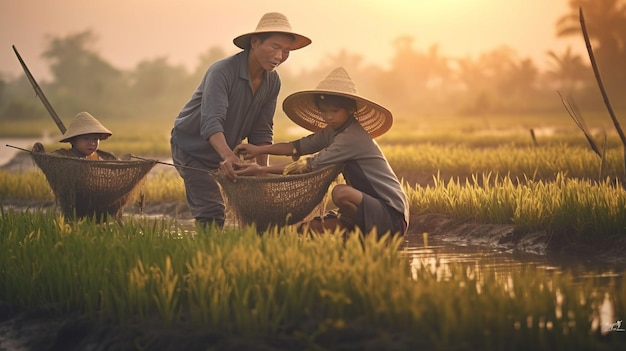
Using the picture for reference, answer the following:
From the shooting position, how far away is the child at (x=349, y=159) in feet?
17.2

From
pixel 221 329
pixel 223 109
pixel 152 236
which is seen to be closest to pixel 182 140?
pixel 223 109

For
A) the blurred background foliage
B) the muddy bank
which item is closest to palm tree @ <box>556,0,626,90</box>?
the blurred background foliage

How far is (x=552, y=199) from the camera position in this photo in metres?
6.56

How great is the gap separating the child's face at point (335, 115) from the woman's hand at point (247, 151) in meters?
0.42

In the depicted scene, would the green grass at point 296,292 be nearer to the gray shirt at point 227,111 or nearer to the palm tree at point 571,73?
the gray shirt at point 227,111

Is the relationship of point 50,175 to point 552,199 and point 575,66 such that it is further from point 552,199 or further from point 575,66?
point 575,66

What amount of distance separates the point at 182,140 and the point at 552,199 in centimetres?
243

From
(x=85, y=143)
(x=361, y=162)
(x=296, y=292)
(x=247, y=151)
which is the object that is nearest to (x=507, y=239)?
(x=361, y=162)

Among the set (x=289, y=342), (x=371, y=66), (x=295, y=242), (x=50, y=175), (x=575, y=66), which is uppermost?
(x=371, y=66)

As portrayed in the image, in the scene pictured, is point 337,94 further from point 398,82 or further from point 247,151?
point 398,82

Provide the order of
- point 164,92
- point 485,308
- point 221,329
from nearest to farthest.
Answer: point 485,308, point 221,329, point 164,92

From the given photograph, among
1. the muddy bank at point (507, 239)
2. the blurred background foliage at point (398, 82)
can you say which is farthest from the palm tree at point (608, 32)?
the muddy bank at point (507, 239)

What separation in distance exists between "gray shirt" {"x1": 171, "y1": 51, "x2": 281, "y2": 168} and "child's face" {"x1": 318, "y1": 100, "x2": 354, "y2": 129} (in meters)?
0.60

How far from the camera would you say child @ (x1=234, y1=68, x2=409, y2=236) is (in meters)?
5.23
